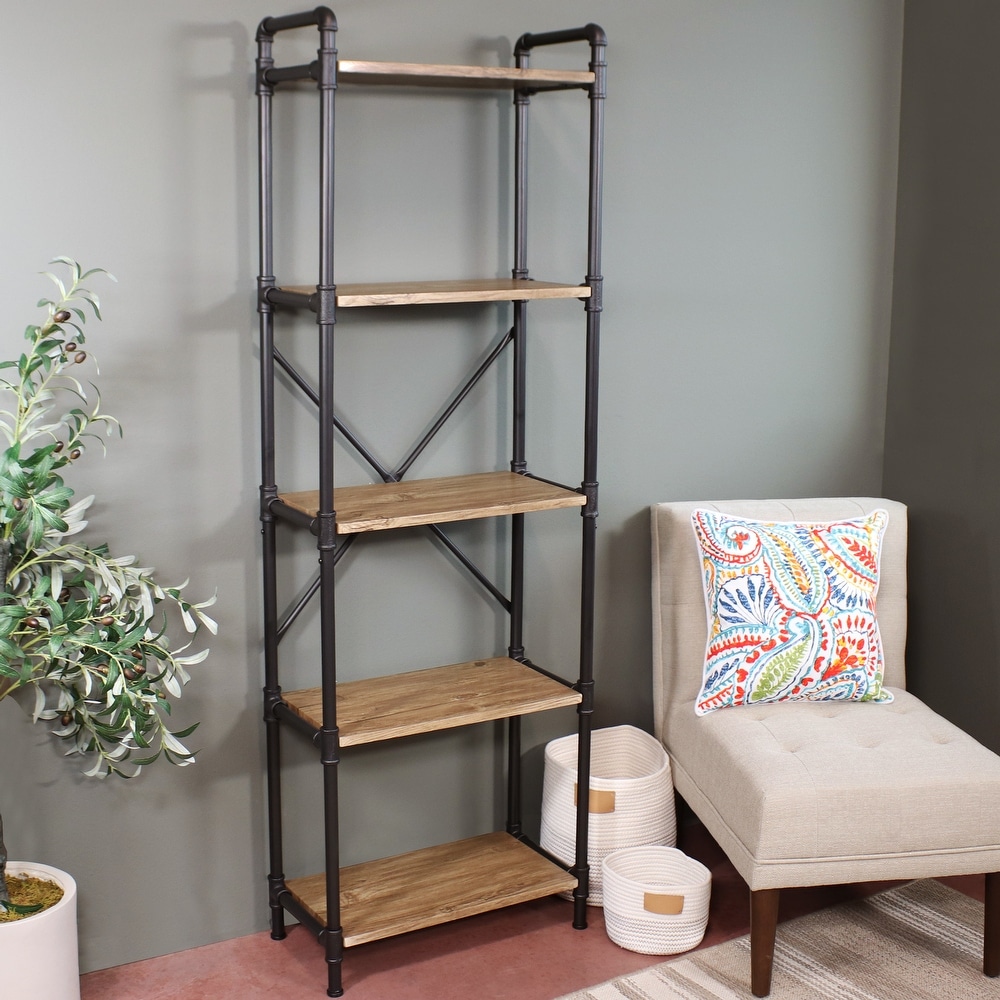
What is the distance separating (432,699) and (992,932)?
1.24 meters

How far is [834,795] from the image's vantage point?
2.38 m

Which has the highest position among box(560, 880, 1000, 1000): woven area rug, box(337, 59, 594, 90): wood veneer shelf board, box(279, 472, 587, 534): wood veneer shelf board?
box(337, 59, 594, 90): wood veneer shelf board

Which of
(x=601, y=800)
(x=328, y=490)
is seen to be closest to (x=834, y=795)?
(x=601, y=800)

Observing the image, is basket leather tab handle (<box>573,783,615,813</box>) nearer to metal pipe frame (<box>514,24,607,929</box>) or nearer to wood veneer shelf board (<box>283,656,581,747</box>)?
metal pipe frame (<box>514,24,607,929</box>)

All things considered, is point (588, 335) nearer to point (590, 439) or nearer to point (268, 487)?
point (590, 439)

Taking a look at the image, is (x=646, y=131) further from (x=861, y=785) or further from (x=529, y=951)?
(x=529, y=951)

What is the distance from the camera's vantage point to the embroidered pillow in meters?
2.74

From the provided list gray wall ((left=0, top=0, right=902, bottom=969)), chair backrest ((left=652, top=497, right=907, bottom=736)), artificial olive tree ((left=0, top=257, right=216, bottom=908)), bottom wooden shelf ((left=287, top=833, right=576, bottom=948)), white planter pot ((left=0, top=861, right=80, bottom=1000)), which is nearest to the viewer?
artificial olive tree ((left=0, top=257, right=216, bottom=908))

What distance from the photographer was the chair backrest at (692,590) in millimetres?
2865

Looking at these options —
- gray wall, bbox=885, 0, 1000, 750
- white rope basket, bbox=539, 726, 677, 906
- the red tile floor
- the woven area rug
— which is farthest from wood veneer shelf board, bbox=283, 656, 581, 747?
gray wall, bbox=885, 0, 1000, 750

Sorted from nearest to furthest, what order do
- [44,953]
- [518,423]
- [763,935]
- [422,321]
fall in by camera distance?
[44,953], [763,935], [422,321], [518,423]

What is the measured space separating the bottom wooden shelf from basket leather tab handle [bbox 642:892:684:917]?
17 centimetres

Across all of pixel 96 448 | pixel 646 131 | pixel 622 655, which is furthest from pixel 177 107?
pixel 622 655

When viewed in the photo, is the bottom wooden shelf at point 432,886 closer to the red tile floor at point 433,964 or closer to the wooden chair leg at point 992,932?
the red tile floor at point 433,964
